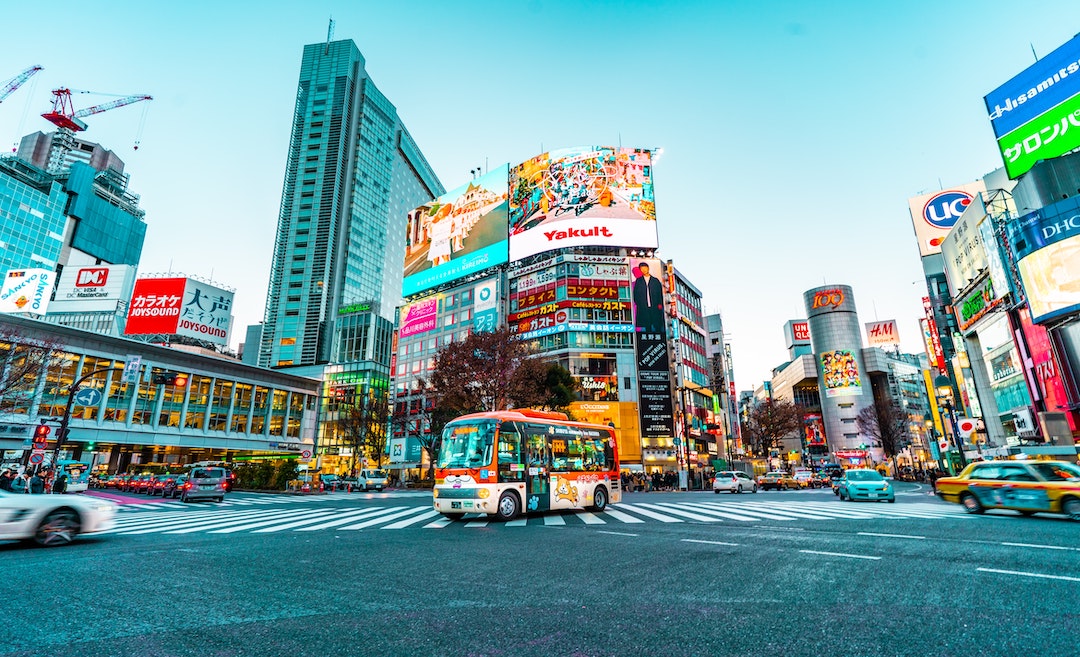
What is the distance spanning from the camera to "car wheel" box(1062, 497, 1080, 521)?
1203cm

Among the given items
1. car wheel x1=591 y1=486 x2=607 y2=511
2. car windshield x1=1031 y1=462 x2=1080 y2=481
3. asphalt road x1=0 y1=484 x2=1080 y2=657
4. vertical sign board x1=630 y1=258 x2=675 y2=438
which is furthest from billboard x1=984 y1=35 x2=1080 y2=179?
car wheel x1=591 y1=486 x2=607 y2=511

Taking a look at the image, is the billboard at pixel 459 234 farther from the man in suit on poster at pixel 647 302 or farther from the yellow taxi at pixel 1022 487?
the yellow taxi at pixel 1022 487

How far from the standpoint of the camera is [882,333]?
13212 cm

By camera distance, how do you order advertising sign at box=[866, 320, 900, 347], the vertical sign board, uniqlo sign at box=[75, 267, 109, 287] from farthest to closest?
1. advertising sign at box=[866, 320, 900, 347]
2. the vertical sign board
3. uniqlo sign at box=[75, 267, 109, 287]

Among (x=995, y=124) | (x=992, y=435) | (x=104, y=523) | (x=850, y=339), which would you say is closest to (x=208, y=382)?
(x=104, y=523)

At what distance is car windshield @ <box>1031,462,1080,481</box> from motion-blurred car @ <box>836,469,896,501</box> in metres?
7.55

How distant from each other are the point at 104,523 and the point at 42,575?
14.4 ft

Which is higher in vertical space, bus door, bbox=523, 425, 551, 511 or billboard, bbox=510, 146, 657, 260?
billboard, bbox=510, 146, 657, 260

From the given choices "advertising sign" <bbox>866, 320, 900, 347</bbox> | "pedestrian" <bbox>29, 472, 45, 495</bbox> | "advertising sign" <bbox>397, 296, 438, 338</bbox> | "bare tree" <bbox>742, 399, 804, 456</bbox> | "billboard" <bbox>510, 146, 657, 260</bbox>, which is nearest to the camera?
"pedestrian" <bbox>29, 472, 45, 495</bbox>

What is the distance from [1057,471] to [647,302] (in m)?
50.1

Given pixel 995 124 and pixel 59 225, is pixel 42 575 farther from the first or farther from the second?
pixel 59 225

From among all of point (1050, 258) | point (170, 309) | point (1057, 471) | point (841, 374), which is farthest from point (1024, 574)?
point (841, 374)

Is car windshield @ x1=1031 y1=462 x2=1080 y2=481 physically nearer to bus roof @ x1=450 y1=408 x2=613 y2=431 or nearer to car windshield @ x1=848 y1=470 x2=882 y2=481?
car windshield @ x1=848 y1=470 x2=882 y2=481

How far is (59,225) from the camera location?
295 feet
